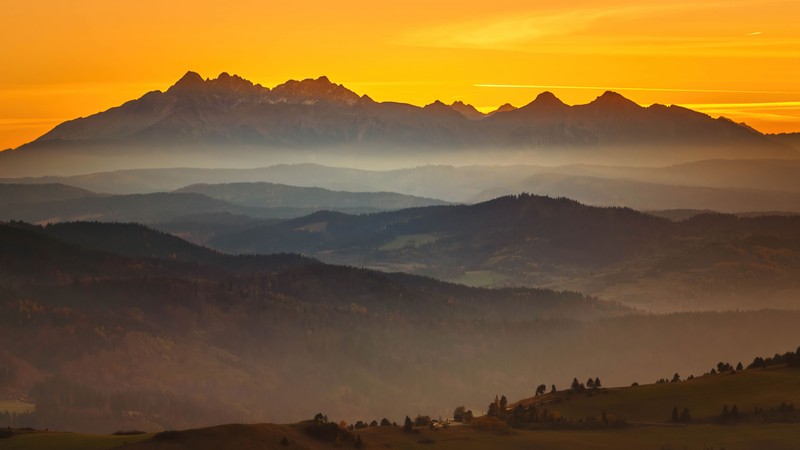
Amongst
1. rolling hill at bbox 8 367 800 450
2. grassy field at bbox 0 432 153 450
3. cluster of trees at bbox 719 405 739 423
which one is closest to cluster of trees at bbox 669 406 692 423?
rolling hill at bbox 8 367 800 450

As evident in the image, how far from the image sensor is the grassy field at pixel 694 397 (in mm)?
127250

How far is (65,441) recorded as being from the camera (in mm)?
109250

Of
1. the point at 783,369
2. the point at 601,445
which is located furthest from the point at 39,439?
the point at 783,369

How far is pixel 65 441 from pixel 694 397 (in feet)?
188

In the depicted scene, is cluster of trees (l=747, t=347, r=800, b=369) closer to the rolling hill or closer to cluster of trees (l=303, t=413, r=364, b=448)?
the rolling hill

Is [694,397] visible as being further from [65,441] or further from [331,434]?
[65,441]

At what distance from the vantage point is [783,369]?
145m

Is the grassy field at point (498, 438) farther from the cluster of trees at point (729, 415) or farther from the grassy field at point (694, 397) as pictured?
the grassy field at point (694, 397)

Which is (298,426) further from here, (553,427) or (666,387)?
(666,387)

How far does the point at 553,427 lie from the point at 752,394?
1842 cm

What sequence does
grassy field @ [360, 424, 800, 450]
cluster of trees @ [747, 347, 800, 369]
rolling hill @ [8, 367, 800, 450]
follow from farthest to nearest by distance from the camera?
cluster of trees @ [747, 347, 800, 369]
grassy field @ [360, 424, 800, 450]
rolling hill @ [8, 367, 800, 450]

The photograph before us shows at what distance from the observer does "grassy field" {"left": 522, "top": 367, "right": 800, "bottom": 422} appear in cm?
12725

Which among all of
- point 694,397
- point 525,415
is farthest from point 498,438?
point 694,397

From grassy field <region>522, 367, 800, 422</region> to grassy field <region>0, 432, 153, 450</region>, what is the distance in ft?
146
